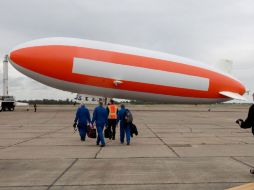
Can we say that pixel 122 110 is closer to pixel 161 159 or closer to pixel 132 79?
pixel 161 159

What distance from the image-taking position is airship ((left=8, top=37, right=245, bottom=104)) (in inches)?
1366

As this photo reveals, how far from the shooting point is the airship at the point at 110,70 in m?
34.7

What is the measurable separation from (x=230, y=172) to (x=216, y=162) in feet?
4.44

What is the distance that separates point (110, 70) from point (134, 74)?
8.16ft

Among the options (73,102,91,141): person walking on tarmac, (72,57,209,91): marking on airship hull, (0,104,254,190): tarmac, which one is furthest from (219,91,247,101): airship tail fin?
(0,104,254,190): tarmac

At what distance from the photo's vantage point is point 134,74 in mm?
36000

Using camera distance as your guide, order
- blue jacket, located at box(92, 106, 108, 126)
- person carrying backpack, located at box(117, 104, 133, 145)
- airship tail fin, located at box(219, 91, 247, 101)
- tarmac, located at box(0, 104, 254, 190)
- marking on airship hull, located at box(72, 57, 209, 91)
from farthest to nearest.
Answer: airship tail fin, located at box(219, 91, 247, 101) → marking on airship hull, located at box(72, 57, 209, 91) → person carrying backpack, located at box(117, 104, 133, 145) → blue jacket, located at box(92, 106, 108, 126) → tarmac, located at box(0, 104, 254, 190)

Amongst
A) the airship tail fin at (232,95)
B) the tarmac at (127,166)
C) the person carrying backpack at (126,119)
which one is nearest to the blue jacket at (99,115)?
the person carrying backpack at (126,119)

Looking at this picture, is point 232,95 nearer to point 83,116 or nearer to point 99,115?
point 83,116

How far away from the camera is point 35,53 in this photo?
3475cm

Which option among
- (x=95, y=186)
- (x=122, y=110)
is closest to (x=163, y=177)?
(x=95, y=186)

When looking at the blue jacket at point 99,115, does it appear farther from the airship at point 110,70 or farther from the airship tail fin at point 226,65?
the airship tail fin at point 226,65

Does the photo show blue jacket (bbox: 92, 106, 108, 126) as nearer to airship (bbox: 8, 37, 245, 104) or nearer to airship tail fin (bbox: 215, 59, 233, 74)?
airship (bbox: 8, 37, 245, 104)

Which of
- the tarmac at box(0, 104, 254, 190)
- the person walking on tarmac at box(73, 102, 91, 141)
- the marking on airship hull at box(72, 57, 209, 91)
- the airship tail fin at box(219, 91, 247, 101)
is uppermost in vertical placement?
the marking on airship hull at box(72, 57, 209, 91)
